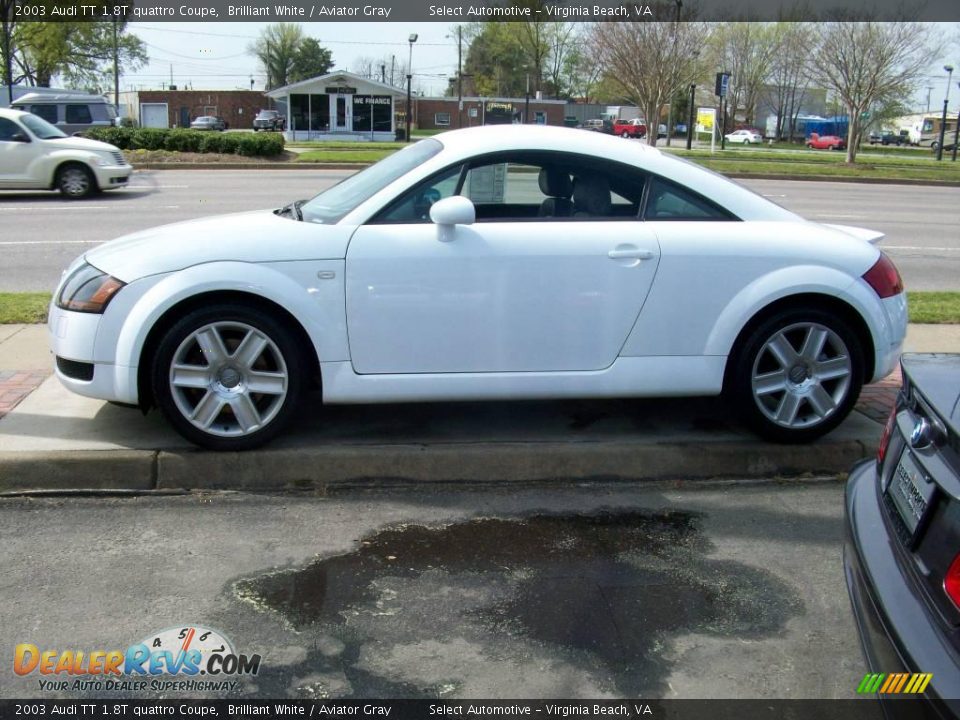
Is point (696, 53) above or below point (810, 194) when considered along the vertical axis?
above

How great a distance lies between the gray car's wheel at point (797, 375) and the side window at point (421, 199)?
1675 millimetres

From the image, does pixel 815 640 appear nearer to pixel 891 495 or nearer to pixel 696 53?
pixel 891 495

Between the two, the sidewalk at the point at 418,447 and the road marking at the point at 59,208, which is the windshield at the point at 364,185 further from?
the road marking at the point at 59,208

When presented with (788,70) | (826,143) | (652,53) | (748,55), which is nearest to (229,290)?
(652,53)

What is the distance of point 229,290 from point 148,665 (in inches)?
74.9

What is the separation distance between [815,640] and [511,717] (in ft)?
3.81

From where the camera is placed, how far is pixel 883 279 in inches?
191

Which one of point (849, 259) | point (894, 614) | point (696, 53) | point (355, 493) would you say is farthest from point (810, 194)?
point (894, 614)

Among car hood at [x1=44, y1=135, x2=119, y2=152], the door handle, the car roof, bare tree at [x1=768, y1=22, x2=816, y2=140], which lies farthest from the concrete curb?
bare tree at [x1=768, y1=22, x2=816, y2=140]

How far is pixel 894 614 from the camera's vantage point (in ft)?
7.77

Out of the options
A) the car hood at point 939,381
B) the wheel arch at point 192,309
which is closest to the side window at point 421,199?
the wheel arch at point 192,309

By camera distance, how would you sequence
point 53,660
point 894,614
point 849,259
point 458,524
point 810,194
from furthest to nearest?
1. point 810,194
2. point 849,259
3. point 458,524
4. point 53,660
5. point 894,614

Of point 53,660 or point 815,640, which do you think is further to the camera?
point 815,640

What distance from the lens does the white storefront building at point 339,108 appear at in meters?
51.9
